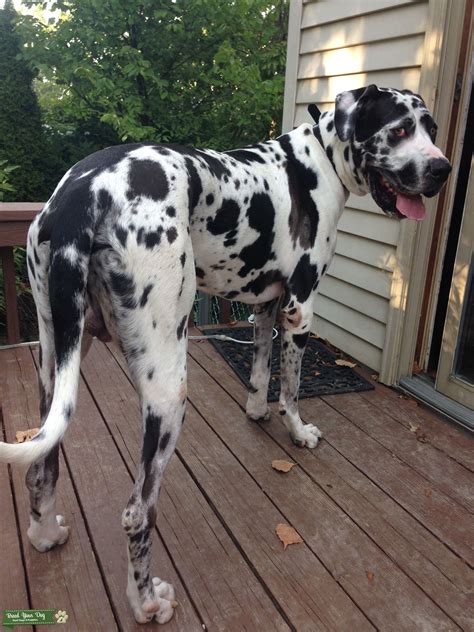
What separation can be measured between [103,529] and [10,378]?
64.1 inches

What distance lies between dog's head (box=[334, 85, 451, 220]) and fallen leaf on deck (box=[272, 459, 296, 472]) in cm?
126

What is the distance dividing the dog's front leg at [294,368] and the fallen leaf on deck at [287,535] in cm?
63

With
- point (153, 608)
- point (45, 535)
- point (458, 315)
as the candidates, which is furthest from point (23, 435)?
point (458, 315)

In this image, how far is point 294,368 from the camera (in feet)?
8.78

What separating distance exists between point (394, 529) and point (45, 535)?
133 centimetres

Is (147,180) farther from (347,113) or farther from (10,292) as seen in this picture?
(10,292)

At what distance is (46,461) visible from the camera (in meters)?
1.83

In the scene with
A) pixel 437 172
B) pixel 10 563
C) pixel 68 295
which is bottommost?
pixel 10 563

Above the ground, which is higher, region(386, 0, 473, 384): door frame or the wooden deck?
region(386, 0, 473, 384): door frame

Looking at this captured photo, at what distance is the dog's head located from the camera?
85.0 inches

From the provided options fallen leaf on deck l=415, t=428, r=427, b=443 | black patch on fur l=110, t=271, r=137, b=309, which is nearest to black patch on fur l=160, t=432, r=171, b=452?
black patch on fur l=110, t=271, r=137, b=309

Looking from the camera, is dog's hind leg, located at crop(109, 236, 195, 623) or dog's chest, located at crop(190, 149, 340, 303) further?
dog's chest, located at crop(190, 149, 340, 303)

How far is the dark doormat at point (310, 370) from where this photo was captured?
3.33m

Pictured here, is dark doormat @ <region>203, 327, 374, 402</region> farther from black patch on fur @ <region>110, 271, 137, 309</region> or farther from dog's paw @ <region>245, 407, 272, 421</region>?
black patch on fur @ <region>110, 271, 137, 309</region>
